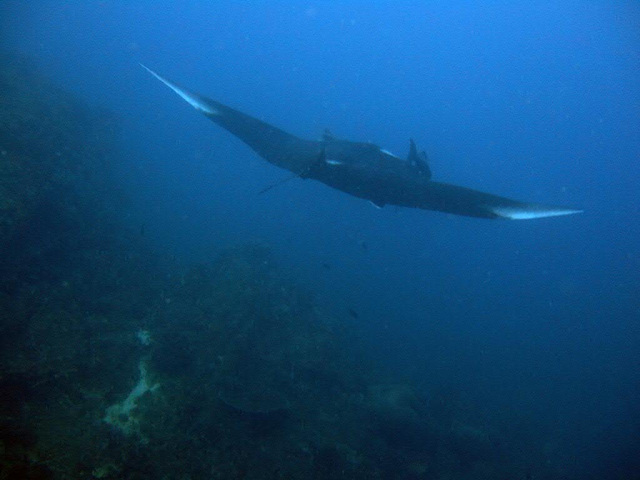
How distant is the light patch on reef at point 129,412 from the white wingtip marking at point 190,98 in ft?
18.5

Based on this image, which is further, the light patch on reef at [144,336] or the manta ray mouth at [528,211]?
the light patch on reef at [144,336]

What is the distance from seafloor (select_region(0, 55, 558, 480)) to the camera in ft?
19.3

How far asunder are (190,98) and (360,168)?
2717mm

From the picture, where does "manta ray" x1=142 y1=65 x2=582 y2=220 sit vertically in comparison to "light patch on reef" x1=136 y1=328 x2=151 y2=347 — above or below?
above

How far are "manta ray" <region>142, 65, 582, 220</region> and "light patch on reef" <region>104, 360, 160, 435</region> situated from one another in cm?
542

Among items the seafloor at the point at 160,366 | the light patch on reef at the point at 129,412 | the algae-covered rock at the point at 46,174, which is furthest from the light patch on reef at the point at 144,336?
the algae-covered rock at the point at 46,174

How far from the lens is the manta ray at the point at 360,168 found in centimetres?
462

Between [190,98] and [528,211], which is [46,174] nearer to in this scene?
[190,98]

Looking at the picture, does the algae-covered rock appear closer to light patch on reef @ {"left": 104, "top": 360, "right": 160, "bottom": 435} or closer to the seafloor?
the seafloor

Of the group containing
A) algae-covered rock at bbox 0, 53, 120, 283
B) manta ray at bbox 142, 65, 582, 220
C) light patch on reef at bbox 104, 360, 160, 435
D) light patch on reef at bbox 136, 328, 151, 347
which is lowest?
light patch on reef at bbox 104, 360, 160, 435

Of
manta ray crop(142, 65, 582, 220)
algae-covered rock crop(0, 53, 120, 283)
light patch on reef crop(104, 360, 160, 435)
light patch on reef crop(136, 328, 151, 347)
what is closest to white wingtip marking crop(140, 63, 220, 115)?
manta ray crop(142, 65, 582, 220)

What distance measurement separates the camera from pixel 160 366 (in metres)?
7.52

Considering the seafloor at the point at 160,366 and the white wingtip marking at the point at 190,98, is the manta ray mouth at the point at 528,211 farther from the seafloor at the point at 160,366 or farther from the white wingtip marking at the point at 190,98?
the seafloor at the point at 160,366

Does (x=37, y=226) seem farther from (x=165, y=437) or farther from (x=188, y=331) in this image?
(x=165, y=437)
